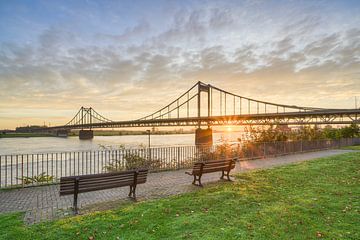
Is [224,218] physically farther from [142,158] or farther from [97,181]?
[142,158]

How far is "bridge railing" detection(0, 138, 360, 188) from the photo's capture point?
909 cm

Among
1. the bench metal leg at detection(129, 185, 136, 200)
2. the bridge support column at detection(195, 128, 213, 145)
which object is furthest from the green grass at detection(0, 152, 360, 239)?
the bridge support column at detection(195, 128, 213, 145)

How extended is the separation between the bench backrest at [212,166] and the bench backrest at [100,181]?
1875mm

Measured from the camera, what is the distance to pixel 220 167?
8523mm

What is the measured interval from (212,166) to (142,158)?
4389mm

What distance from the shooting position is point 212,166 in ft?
27.0


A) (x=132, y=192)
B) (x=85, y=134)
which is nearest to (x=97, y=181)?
(x=132, y=192)

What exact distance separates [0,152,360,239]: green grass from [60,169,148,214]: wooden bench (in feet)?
2.16

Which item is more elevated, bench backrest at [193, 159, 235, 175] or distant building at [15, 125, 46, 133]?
distant building at [15, 125, 46, 133]

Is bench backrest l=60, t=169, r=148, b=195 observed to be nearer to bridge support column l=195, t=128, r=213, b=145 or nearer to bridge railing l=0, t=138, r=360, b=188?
bridge railing l=0, t=138, r=360, b=188

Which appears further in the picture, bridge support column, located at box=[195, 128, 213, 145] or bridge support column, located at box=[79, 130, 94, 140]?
bridge support column, located at box=[79, 130, 94, 140]

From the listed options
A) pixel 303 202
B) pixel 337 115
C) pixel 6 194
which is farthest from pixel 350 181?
pixel 337 115

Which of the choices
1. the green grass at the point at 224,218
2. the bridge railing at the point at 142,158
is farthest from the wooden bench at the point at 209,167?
the bridge railing at the point at 142,158

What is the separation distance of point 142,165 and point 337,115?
128 ft
